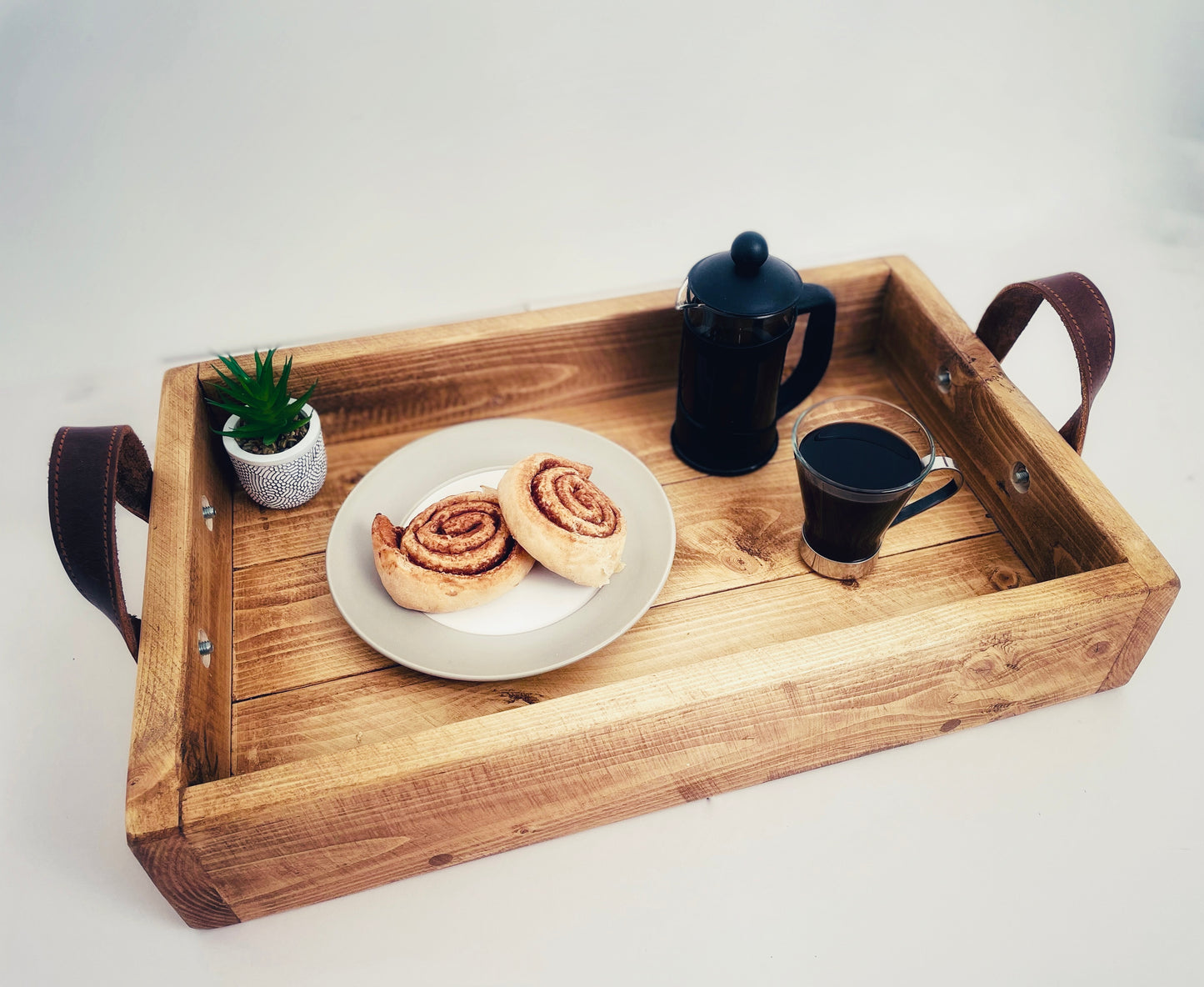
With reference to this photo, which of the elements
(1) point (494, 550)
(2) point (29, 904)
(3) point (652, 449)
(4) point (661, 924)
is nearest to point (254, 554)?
(1) point (494, 550)

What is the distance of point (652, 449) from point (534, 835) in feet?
1.99

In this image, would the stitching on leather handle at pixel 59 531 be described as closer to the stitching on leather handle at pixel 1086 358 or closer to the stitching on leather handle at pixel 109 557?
the stitching on leather handle at pixel 109 557

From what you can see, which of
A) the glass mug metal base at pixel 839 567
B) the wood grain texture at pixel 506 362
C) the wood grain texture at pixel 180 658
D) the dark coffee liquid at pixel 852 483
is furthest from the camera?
the wood grain texture at pixel 506 362

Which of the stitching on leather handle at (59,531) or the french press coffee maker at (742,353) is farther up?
the french press coffee maker at (742,353)

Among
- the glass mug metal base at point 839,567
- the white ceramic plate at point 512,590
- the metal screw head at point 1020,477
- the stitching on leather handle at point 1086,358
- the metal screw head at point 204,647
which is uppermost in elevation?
the stitching on leather handle at point 1086,358

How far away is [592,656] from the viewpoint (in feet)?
3.83

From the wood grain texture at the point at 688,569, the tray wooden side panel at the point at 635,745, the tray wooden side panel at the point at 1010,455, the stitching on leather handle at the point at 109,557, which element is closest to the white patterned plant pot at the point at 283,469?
the wood grain texture at the point at 688,569

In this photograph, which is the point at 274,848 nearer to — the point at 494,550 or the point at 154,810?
the point at 154,810

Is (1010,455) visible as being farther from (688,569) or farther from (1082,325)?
(688,569)

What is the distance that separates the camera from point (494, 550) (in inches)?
46.2

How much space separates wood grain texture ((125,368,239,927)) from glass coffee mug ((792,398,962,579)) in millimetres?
745

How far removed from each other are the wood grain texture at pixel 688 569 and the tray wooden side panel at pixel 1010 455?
0.07m

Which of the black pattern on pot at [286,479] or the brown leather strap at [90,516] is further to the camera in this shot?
the black pattern on pot at [286,479]

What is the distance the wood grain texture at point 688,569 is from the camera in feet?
3.83
